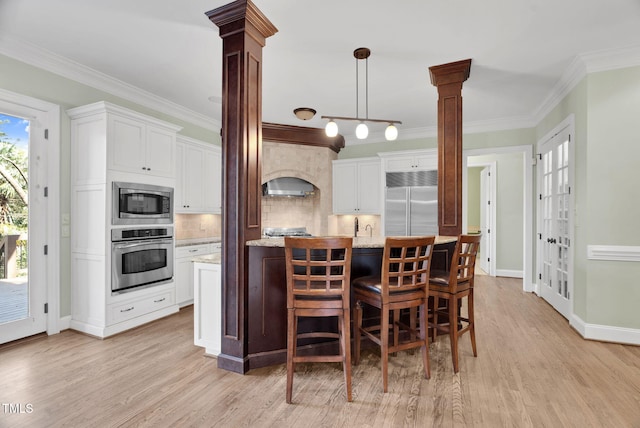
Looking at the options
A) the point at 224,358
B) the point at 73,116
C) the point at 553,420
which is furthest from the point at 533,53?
the point at 73,116

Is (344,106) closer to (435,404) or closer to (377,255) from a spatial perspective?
(377,255)

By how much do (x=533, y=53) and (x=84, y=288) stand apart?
17.1 ft

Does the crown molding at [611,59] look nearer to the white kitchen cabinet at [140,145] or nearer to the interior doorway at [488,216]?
the interior doorway at [488,216]

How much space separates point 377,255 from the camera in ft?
9.11

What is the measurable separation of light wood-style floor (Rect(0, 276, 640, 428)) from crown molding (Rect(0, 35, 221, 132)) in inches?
107

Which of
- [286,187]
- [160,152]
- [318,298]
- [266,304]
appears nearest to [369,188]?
[286,187]

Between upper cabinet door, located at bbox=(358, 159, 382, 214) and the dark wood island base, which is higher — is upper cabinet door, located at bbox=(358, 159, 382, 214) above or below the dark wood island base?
above

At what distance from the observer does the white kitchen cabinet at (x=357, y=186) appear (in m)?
5.96

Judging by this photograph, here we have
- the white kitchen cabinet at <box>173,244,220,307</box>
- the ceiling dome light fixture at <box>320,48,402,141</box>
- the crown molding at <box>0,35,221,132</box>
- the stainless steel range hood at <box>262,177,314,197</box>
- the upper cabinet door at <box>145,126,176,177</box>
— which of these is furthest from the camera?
the stainless steel range hood at <box>262,177,314,197</box>

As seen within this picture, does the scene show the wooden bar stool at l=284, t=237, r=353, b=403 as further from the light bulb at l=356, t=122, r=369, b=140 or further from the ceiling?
the ceiling

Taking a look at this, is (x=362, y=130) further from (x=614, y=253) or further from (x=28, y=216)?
(x=28, y=216)

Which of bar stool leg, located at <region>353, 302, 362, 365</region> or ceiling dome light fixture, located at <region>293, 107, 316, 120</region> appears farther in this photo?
ceiling dome light fixture, located at <region>293, 107, 316, 120</region>

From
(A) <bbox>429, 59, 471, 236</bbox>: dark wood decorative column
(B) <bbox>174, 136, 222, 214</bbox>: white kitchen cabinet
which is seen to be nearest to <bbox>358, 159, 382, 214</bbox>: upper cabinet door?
(A) <bbox>429, 59, 471, 236</bbox>: dark wood decorative column

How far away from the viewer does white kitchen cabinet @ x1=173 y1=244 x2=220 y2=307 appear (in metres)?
4.14
